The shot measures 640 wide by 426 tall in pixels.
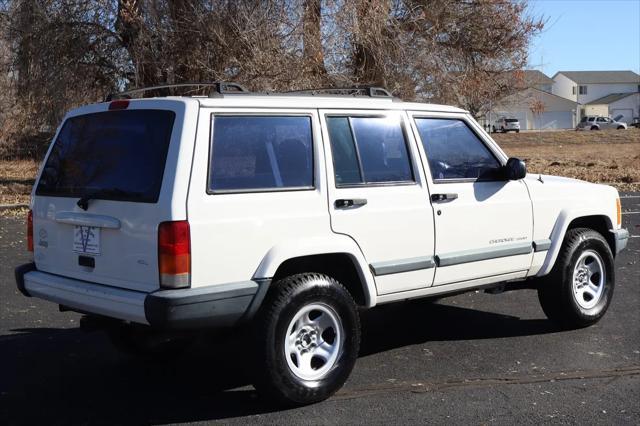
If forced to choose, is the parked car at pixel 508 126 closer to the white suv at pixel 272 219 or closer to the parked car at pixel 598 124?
the parked car at pixel 598 124

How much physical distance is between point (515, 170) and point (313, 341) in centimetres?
218

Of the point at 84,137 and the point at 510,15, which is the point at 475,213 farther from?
the point at 510,15

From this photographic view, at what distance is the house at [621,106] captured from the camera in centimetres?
9850

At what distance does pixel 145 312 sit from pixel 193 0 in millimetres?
13683

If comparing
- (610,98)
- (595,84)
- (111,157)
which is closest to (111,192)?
(111,157)

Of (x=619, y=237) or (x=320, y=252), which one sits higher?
(x=320, y=252)

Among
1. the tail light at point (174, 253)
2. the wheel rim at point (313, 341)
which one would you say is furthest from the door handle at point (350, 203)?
the tail light at point (174, 253)

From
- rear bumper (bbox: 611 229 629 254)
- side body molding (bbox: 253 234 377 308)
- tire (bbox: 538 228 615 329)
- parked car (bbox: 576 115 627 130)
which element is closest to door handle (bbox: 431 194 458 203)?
side body molding (bbox: 253 234 377 308)

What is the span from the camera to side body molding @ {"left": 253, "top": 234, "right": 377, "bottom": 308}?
15.8 feet

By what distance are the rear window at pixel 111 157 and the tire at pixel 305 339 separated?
993 millimetres

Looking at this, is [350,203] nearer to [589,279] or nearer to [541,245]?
[541,245]

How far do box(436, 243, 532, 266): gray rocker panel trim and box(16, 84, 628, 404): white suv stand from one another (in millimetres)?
14

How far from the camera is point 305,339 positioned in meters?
5.09

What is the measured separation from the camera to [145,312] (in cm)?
446
